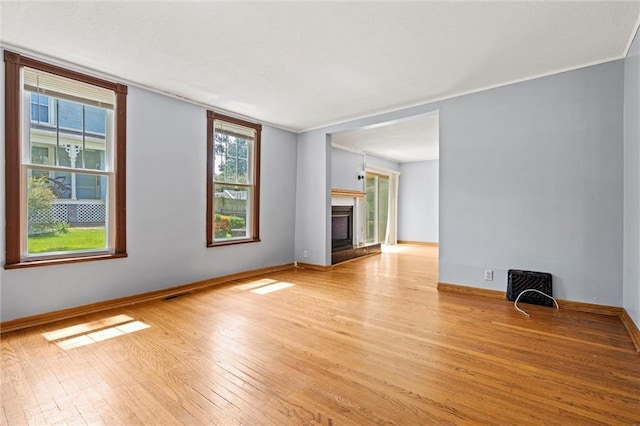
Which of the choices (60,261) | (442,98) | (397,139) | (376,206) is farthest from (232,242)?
(376,206)

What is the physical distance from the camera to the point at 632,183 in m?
2.71

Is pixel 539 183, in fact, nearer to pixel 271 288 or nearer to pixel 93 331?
pixel 271 288

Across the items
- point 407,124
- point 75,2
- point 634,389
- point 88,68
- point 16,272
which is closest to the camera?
point 634,389

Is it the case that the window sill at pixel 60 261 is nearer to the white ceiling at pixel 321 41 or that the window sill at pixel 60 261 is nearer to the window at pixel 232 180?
the window at pixel 232 180

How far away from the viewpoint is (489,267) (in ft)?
12.3

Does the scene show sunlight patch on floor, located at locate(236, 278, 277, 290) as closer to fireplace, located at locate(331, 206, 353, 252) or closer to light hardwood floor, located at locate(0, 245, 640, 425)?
light hardwood floor, located at locate(0, 245, 640, 425)

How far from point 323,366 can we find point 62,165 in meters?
3.21

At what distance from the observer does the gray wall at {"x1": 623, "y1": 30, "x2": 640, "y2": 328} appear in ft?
8.41

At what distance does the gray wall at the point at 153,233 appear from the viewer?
2971 mm

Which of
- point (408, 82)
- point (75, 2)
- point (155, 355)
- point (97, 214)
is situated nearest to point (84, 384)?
point (155, 355)

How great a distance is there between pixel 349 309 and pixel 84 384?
2.28 meters

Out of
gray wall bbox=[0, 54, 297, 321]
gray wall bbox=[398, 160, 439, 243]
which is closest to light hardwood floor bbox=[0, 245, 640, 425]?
gray wall bbox=[0, 54, 297, 321]

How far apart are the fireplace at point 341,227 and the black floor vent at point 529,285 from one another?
125 inches

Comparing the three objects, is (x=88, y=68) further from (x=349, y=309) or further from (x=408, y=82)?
(x=349, y=309)
